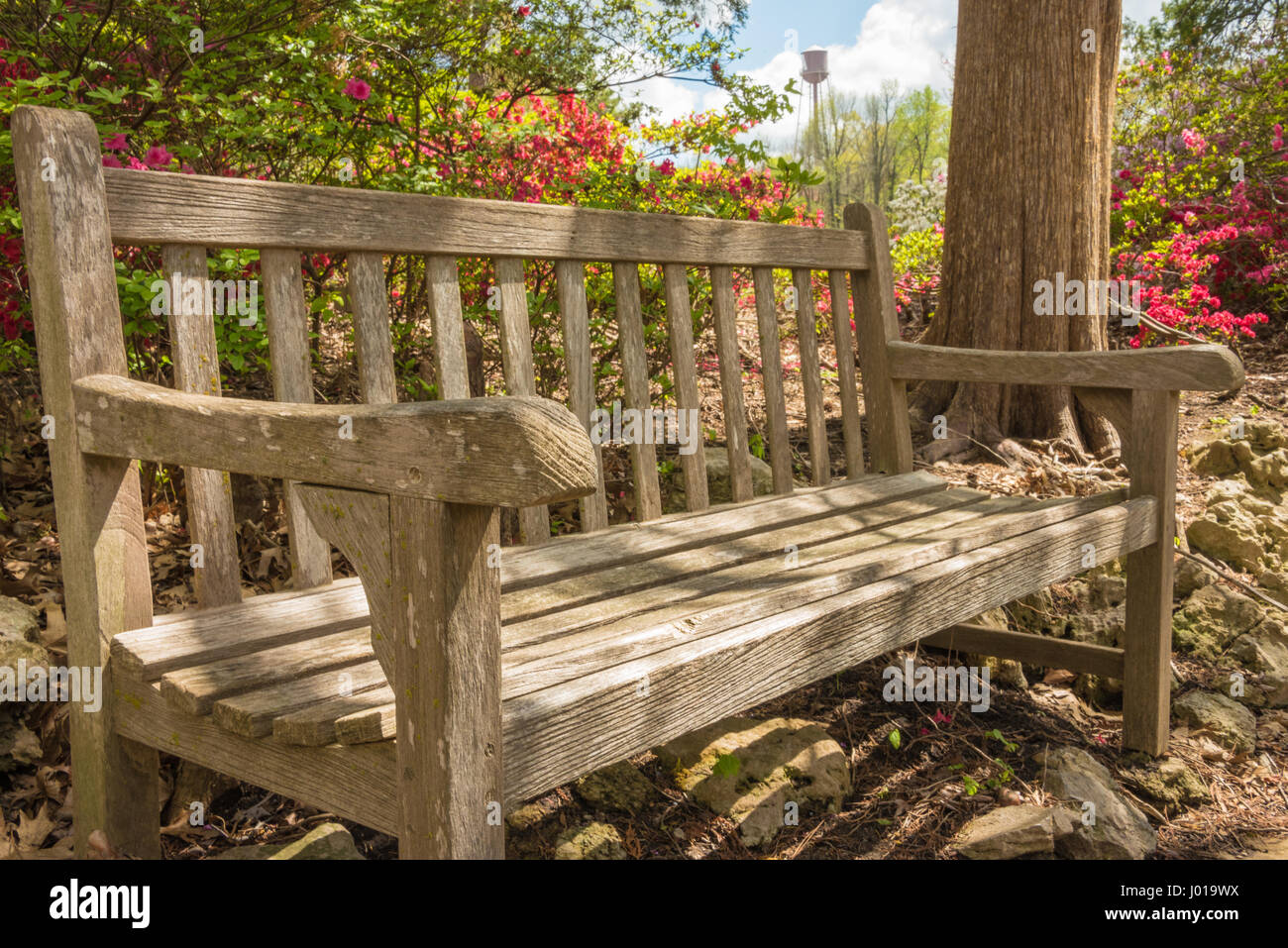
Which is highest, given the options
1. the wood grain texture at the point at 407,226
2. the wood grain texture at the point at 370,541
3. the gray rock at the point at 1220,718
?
the wood grain texture at the point at 407,226

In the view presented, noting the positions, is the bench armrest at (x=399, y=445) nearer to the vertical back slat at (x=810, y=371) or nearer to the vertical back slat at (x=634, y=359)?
the vertical back slat at (x=634, y=359)

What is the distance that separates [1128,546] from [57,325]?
227 centimetres

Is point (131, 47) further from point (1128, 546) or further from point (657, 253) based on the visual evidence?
point (1128, 546)

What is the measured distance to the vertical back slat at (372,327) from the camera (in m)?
1.86

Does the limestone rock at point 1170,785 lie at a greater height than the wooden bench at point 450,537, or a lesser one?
lesser

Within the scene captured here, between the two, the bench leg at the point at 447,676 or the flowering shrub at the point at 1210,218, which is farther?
the flowering shrub at the point at 1210,218

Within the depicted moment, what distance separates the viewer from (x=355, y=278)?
185 cm

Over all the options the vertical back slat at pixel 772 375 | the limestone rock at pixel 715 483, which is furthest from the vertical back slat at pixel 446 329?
the limestone rock at pixel 715 483

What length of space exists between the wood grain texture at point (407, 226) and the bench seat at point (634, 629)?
1.94ft

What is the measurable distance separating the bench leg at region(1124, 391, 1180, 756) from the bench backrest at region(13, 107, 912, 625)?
73 centimetres

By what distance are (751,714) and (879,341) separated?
1.08 meters

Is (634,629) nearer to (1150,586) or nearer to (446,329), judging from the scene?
(446,329)

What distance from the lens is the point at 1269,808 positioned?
254cm

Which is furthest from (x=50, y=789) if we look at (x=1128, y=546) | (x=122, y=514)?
(x=1128, y=546)
